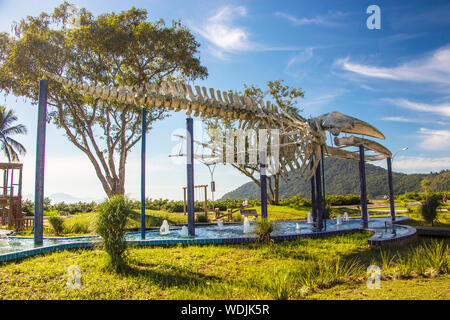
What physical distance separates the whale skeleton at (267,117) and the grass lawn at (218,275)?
4428mm

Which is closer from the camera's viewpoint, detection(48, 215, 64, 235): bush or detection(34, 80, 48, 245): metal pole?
detection(34, 80, 48, 245): metal pole

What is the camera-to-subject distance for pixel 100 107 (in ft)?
76.7

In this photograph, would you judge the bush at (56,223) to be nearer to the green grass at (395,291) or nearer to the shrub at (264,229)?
the shrub at (264,229)

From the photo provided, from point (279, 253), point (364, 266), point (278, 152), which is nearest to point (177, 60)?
point (278, 152)

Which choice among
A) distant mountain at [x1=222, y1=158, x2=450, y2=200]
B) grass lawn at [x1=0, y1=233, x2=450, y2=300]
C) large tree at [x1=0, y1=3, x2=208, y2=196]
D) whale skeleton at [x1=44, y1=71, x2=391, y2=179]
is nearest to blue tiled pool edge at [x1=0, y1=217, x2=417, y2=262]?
grass lawn at [x1=0, y1=233, x2=450, y2=300]

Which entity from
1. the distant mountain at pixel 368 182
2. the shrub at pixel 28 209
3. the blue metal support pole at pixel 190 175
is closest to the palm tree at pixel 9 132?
the shrub at pixel 28 209

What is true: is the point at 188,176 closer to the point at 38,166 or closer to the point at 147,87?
the point at 147,87

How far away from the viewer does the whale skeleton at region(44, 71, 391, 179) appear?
1021cm

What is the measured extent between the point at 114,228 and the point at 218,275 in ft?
9.10

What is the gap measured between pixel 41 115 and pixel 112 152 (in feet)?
44.7

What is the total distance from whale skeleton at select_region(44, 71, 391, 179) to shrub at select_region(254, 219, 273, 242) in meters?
3.23

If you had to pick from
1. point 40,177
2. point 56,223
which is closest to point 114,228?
point 40,177

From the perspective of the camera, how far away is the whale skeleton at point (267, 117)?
10.2m

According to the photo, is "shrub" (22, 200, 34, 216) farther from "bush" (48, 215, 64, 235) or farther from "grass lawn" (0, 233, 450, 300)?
"grass lawn" (0, 233, 450, 300)
